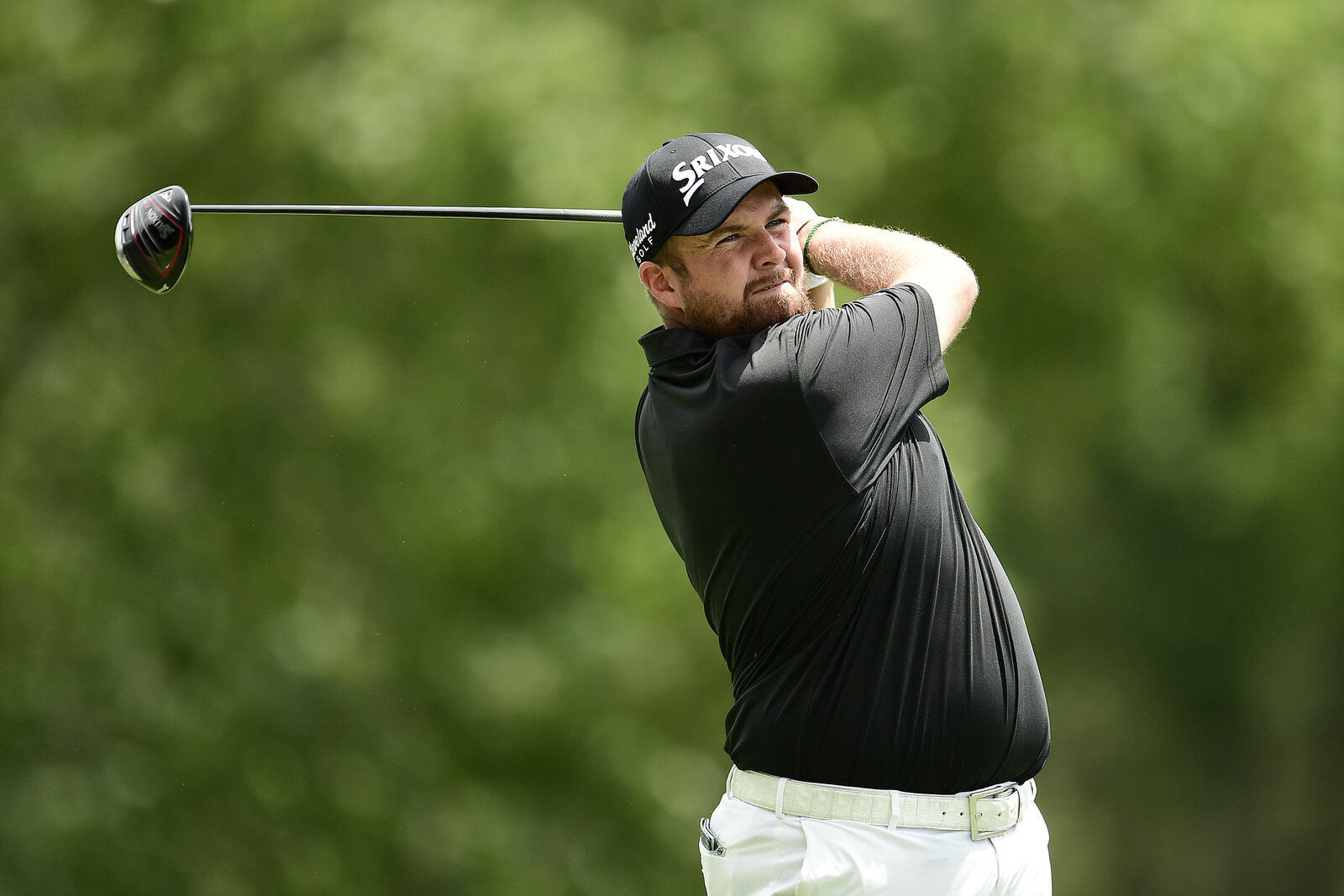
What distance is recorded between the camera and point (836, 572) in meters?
2.21

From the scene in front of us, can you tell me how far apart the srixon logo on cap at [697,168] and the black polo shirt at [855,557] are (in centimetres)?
24

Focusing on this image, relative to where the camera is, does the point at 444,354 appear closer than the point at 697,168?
No

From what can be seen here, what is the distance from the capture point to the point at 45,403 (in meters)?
6.52

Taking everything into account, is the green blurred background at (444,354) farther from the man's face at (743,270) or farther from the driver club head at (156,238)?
the man's face at (743,270)

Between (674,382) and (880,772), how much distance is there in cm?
65

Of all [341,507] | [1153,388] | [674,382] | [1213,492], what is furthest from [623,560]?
[674,382]

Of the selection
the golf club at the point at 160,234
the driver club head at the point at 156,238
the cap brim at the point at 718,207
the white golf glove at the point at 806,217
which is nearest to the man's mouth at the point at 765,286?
the cap brim at the point at 718,207

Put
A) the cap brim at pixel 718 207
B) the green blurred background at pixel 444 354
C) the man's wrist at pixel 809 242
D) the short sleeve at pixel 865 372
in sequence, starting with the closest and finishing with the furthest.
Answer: the short sleeve at pixel 865 372, the cap brim at pixel 718 207, the man's wrist at pixel 809 242, the green blurred background at pixel 444 354

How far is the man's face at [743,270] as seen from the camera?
7.66ft

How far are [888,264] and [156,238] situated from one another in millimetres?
1640

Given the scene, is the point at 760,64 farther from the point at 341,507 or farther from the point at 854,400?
the point at 854,400

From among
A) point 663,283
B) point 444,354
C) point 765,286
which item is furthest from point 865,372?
point 444,354

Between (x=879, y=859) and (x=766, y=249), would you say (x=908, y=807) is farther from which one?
(x=766, y=249)

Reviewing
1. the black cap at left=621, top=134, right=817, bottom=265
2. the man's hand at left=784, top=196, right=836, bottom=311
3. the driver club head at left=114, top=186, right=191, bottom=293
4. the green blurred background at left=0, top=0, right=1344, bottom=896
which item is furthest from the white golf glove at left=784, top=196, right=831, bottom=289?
the green blurred background at left=0, top=0, right=1344, bottom=896
